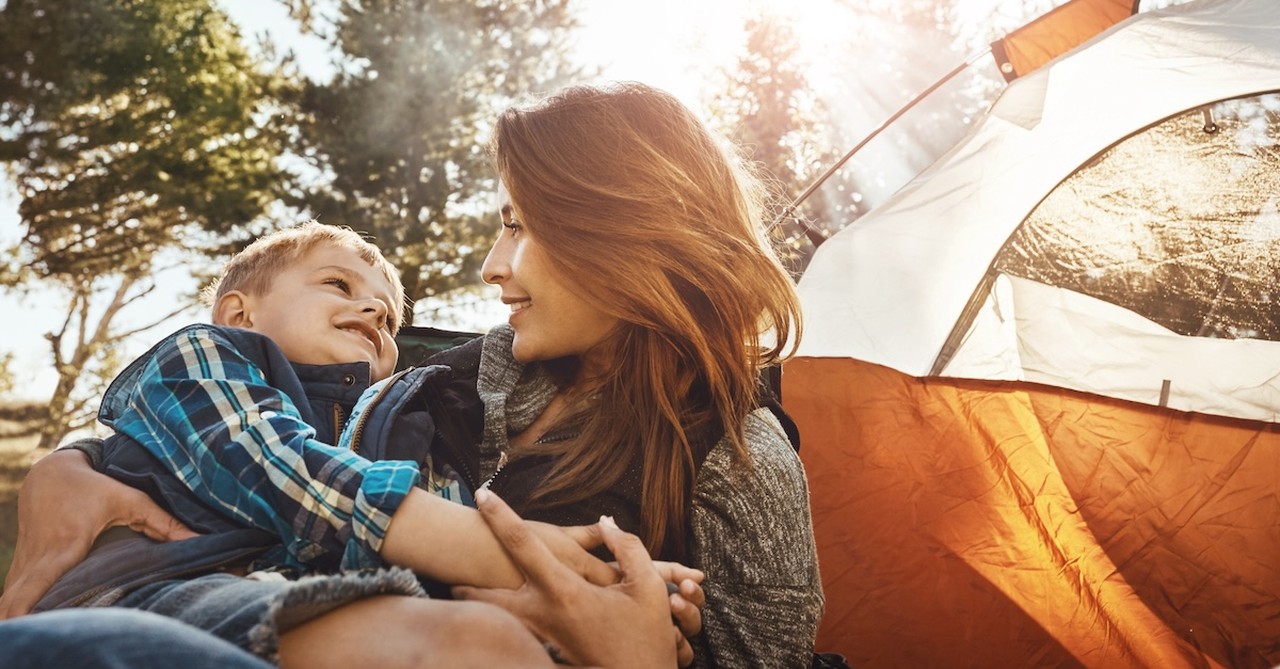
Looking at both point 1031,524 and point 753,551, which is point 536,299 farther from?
point 1031,524

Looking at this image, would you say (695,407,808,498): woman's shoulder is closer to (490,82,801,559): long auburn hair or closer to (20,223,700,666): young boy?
(490,82,801,559): long auburn hair

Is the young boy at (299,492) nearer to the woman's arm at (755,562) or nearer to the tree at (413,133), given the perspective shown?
the woman's arm at (755,562)

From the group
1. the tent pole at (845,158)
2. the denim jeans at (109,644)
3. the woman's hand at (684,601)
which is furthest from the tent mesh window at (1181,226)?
the denim jeans at (109,644)

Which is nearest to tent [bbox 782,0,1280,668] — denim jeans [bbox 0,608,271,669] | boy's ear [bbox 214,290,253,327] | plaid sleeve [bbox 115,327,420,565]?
boy's ear [bbox 214,290,253,327]

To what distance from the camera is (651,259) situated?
1658mm

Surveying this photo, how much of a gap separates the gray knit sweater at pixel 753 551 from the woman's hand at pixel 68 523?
1.78ft

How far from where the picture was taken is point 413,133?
1098 cm

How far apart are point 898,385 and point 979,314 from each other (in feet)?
1.10

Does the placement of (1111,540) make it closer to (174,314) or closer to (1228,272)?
(1228,272)

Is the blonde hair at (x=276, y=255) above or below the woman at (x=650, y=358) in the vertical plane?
above

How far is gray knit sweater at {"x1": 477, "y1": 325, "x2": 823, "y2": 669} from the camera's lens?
142 centimetres

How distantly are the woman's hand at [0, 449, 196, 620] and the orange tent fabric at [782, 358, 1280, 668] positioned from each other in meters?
1.91

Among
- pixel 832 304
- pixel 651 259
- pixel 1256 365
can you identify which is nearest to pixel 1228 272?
pixel 1256 365

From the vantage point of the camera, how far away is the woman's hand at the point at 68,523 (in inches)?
51.1
